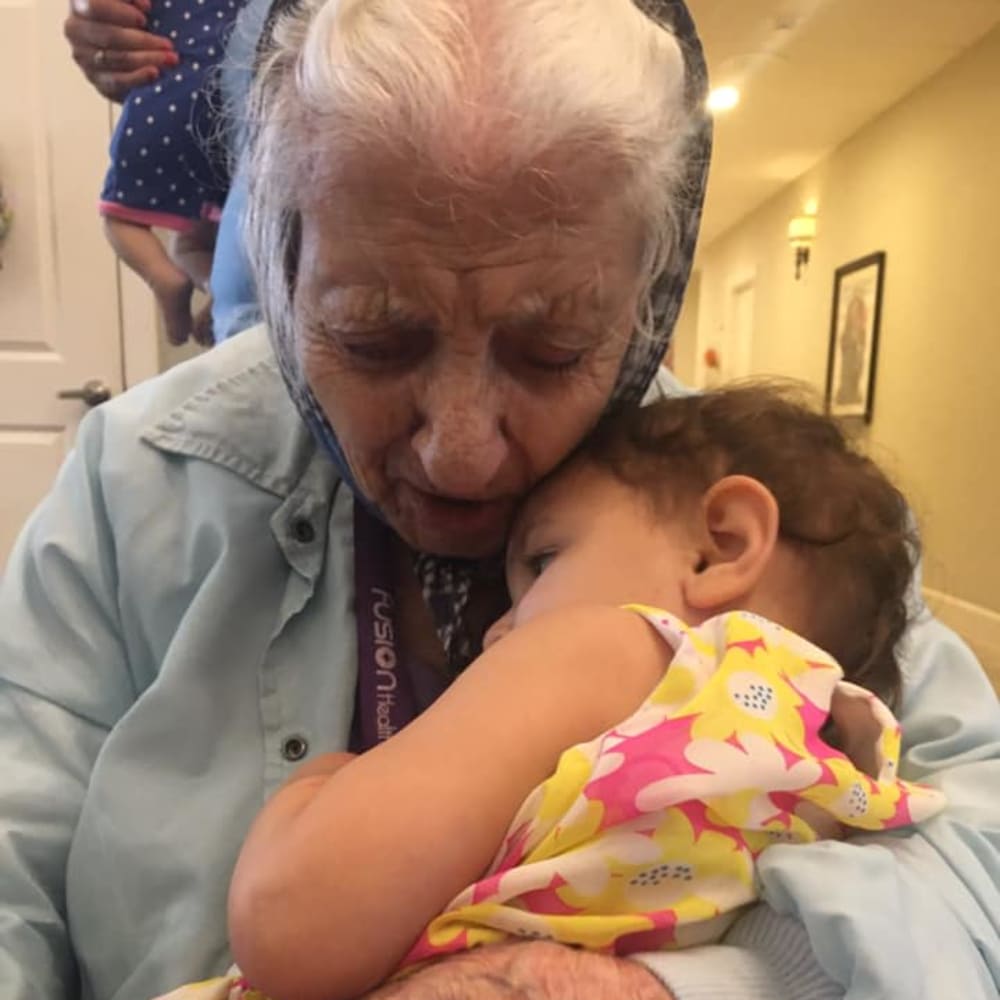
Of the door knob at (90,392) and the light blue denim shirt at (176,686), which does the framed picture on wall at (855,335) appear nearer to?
the door knob at (90,392)

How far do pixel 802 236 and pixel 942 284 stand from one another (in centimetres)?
224

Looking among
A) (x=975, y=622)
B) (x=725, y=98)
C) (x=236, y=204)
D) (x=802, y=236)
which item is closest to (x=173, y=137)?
(x=236, y=204)

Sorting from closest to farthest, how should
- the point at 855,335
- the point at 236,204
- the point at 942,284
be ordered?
1. the point at 236,204
2. the point at 942,284
3. the point at 855,335

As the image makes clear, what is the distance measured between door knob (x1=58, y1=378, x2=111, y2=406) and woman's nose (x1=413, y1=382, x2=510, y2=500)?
2.71 m

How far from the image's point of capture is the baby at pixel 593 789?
1.91ft

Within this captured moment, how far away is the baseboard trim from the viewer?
4.60 metres

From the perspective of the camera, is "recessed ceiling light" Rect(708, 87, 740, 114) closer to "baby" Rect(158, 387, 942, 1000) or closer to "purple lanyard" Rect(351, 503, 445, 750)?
"purple lanyard" Rect(351, 503, 445, 750)

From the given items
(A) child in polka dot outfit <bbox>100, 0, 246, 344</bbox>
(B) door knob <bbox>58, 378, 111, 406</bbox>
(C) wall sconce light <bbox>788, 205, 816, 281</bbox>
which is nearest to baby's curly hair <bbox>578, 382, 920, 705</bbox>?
(A) child in polka dot outfit <bbox>100, 0, 246, 344</bbox>

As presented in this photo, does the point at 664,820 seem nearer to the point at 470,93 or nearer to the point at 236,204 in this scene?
the point at 470,93

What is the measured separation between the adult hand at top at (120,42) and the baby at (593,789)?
4.05 feet

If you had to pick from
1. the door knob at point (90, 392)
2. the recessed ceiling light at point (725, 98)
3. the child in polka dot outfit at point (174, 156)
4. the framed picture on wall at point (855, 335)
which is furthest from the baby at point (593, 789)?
the framed picture on wall at point (855, 335)

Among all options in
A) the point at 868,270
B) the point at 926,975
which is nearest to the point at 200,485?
the point at 926,975

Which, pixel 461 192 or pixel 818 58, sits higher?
pixel 818 58

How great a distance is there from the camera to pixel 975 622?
487 cm
